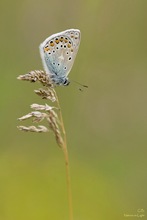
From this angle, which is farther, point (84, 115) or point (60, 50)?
point (84, 115)

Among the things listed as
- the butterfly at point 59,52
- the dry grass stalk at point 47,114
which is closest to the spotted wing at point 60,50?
the butterfly at point 59,52

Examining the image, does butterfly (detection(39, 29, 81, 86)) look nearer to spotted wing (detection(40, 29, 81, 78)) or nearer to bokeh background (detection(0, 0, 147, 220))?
spotted wing (detection(40, 29, 81, 78))

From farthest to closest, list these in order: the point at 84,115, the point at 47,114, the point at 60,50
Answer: the point at 84,115 → the point at 60,50 → the point at 47,114

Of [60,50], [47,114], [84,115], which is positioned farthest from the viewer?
[84,115]

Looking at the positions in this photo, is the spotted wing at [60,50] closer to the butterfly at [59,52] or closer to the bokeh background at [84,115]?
the butterfly at [59,52]

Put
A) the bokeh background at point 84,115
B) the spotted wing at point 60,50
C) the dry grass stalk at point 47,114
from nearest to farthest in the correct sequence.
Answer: the dry grass stalk at point 47,114
the spotted wing at point 60,50
the bokeh background at point 84,115

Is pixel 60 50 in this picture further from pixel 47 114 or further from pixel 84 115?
pixel 84 115

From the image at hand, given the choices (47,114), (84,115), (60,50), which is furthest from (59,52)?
(84,115)
